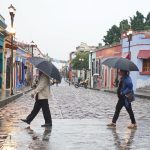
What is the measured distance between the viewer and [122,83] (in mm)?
13938

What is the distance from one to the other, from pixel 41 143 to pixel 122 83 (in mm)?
4187

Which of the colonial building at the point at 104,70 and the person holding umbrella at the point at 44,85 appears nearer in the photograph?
the person holding umbrella at the point at 44,85

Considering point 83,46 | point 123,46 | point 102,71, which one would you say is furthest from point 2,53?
point 83,46

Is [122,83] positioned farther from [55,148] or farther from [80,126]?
[55,148]

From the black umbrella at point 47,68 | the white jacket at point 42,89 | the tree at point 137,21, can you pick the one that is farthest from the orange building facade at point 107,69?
the white jacket at point 42,89

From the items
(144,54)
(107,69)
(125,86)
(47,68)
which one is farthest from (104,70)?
(47,68)

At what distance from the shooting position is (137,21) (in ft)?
274

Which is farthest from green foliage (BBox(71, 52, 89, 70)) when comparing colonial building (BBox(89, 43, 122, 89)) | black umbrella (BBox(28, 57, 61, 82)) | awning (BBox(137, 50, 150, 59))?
black umbrella (BBox(28, 57, 61, 82))

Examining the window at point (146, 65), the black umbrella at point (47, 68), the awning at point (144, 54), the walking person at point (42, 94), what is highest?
the awning at point (144, 54)

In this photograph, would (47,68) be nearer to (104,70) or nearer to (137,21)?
(104,70)

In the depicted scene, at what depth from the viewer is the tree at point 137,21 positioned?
8231 cm

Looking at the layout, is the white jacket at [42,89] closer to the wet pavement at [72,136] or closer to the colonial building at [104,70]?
the wet pavement at [72,136]

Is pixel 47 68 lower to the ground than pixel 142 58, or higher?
lower

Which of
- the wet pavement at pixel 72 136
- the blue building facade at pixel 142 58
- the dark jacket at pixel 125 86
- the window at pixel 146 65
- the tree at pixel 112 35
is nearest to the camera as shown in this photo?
the wet pavement at pixel 72 136
